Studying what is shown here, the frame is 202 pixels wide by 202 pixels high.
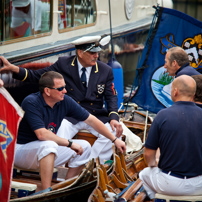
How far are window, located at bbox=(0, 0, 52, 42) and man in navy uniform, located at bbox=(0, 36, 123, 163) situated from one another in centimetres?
51

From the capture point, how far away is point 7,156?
290 centimetres

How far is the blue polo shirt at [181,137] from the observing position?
2980 mm

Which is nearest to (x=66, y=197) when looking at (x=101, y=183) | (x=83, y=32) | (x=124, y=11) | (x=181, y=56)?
(x=101, y=183)

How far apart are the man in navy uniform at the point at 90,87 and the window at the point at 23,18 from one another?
51 cm

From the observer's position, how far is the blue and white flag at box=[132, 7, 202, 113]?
17.9 ft

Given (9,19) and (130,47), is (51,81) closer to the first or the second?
(9,19)

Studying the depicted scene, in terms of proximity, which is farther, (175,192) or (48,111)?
(48,111)

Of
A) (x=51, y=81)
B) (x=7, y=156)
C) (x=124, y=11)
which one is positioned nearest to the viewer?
(x=7, y=156)

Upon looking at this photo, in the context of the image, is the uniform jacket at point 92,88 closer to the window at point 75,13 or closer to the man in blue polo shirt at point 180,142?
the window at point 75,13

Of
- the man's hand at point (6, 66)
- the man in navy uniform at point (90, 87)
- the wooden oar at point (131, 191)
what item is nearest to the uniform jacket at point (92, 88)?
the man in navy uniform at point (90, 87)

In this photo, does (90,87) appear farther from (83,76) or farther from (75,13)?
(75,13)

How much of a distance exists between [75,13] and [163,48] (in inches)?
60.0

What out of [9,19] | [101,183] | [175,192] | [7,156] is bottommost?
[101,183]

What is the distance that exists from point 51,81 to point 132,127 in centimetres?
205
